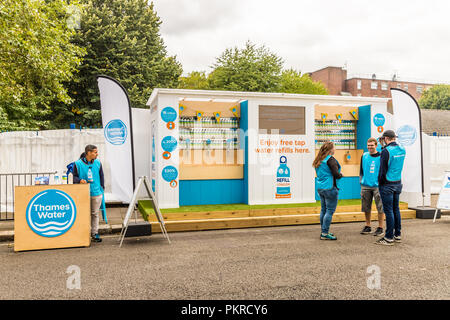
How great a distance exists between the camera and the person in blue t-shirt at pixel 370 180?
703 cm

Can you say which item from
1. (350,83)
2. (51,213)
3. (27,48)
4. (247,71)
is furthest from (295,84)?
(350,83)

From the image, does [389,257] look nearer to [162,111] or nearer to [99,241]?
[99,241]

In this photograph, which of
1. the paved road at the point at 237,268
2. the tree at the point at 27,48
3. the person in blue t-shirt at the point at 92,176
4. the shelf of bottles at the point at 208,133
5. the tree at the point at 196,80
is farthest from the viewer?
the tree at the point at 196,80

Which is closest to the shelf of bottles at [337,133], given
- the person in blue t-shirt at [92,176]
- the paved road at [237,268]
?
the paved road at [237,268]

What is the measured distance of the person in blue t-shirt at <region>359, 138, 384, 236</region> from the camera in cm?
703

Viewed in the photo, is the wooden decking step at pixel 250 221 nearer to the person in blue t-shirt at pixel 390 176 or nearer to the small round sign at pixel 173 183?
the small round sign at pixel 173 183

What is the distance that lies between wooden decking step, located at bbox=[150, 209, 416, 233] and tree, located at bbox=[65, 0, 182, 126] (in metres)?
15.4

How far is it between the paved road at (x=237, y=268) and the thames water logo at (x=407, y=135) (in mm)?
2801

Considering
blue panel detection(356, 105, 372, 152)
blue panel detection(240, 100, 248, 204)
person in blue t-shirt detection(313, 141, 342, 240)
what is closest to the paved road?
person in blue t-shirt detection(313, 141, 342, 240)

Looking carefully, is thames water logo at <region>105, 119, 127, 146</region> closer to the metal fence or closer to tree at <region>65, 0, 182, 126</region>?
the metal fence

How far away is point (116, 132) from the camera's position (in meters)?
7.73

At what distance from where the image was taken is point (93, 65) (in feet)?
70.1

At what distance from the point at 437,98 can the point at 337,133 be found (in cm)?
4658
